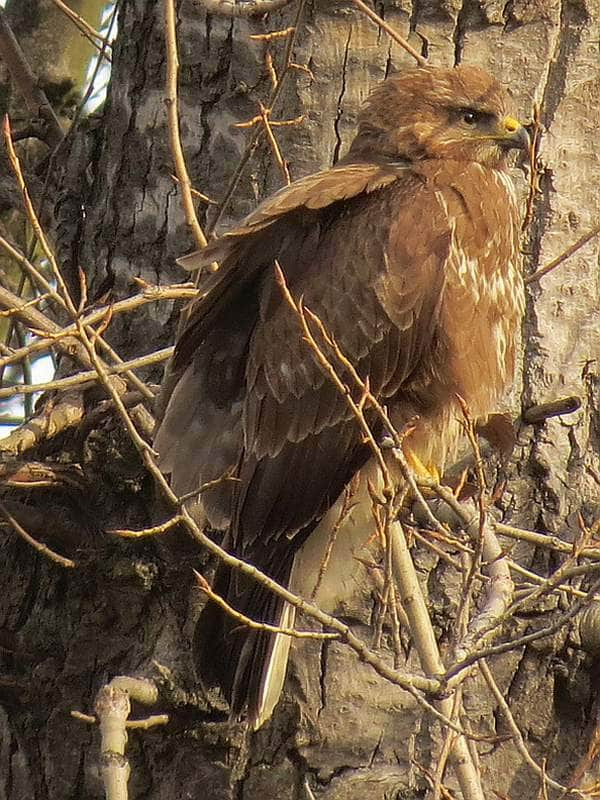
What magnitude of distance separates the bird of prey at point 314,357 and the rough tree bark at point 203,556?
0.42 feet

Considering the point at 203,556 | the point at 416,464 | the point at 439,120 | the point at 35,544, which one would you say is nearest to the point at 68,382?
the point at 35,544

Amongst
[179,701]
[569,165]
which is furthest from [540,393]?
[179,701]

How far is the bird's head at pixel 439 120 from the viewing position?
4.09 meters

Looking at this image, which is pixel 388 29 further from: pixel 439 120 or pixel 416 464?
pixel 416 464

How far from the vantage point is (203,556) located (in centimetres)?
394

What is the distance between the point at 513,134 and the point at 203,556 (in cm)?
146

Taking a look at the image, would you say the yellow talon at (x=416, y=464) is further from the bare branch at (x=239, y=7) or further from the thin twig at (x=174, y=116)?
the bare branch at (x=239, y=7)

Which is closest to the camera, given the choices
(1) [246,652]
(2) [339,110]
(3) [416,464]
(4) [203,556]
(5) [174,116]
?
(5) [174,116]

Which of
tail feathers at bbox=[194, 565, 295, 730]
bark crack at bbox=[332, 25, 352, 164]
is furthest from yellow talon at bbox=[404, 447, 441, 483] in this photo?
bark crack at bbox=[332, 25, 352, 164]

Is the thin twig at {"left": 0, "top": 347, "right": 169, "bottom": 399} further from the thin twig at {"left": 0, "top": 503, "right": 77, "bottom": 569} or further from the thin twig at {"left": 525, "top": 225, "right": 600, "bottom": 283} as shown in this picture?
the thin twig at {"left": 525, "top": 225, "right": 600, "bottom": 283}

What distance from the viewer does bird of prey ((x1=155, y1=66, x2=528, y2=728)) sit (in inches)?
149

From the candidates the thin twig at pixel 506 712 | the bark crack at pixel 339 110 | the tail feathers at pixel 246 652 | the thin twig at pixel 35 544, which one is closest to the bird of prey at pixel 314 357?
the tail feathers at pixel 246 652

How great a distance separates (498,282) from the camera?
155 inches

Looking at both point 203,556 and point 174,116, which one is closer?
point 174,116
